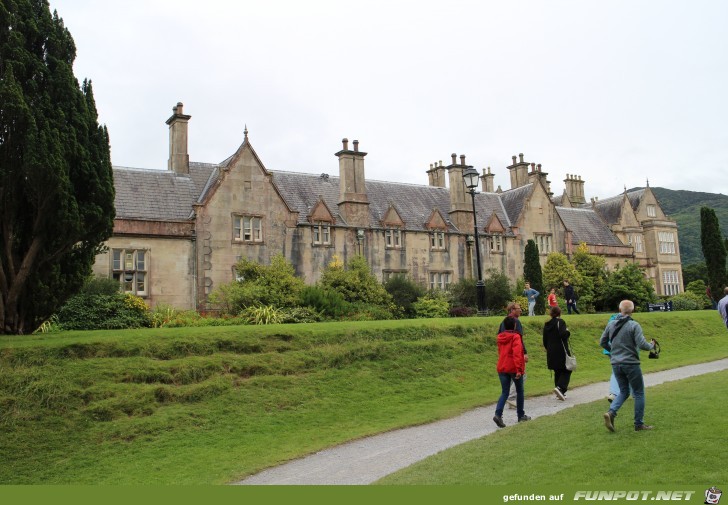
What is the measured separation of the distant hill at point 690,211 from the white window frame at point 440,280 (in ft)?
266

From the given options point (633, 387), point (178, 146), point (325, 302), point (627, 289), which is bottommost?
point (633, 387)

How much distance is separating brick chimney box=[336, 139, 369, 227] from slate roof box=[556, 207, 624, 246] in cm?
2134

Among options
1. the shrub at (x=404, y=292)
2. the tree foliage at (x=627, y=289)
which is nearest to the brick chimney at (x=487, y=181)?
the tree foliage at (x=627, y=289)

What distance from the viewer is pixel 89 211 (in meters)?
18.3

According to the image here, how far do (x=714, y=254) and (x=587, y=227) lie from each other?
574 inches

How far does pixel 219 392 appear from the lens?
15750mm

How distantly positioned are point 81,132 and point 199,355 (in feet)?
24.0

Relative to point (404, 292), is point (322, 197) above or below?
above

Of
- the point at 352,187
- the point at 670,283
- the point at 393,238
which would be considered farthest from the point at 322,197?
the point at 670,283

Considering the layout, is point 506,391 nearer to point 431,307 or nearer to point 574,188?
point 431,307

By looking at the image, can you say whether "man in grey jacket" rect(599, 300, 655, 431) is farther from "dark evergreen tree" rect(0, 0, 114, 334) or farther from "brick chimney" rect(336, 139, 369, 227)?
"brick chimney" rect(336, 139, 369, 227)

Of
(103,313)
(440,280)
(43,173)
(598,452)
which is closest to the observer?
(598,452)

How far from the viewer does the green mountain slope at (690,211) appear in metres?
118

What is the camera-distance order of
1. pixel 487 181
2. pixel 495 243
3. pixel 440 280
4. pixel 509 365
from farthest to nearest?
pixel 487 181, pixel 495 243, pixel 440 280, pixel 509 365
